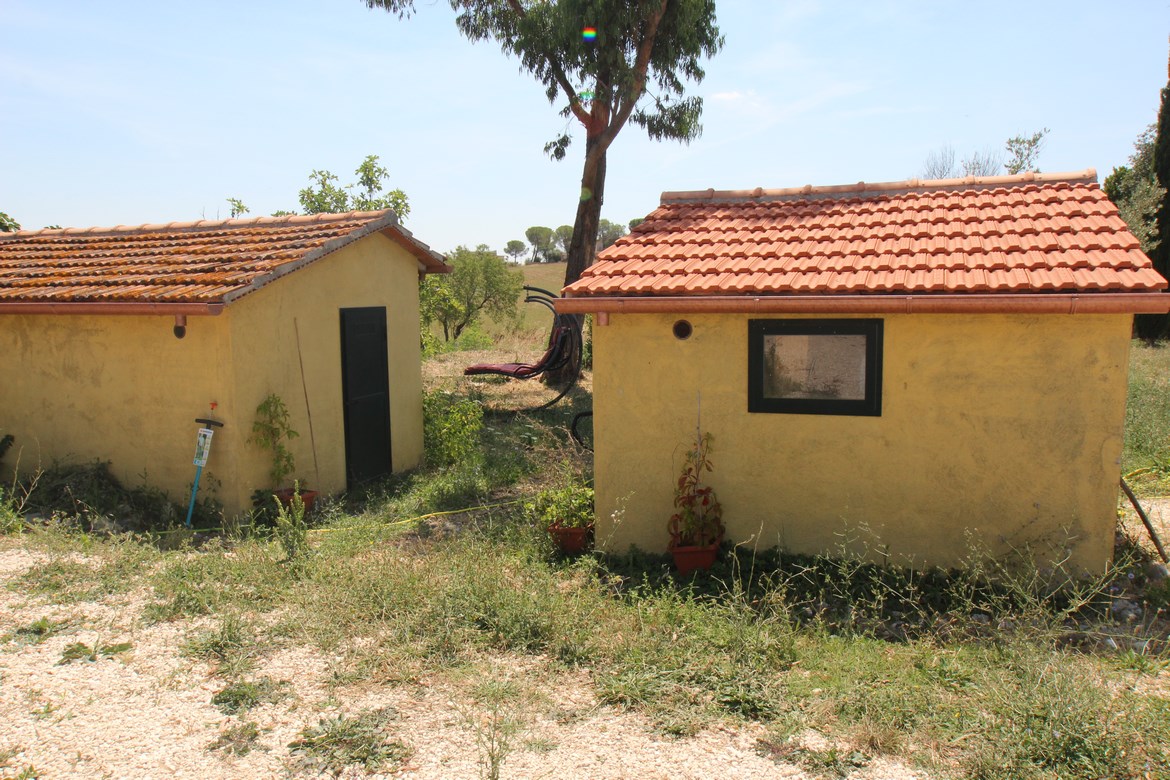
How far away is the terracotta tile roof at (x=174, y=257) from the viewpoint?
8117 millimetres

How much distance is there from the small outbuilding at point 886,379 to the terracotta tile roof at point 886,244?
0.09ft

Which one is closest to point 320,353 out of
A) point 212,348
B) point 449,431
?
point 212,348

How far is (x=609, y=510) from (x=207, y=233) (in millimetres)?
6899

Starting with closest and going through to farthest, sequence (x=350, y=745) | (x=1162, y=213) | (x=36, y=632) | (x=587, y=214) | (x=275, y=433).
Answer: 1. (x=350, y=745)
2. (x=36, y=632)
3. (x=275, y=433)
4. (x=587, y=214)
5. (x=1162, y=213)

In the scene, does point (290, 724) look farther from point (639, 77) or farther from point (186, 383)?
point (639, 77)

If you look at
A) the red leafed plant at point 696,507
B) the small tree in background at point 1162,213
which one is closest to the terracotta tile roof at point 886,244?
the red leafed plant at point 696,507

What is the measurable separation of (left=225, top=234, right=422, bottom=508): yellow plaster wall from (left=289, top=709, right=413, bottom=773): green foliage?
471cm

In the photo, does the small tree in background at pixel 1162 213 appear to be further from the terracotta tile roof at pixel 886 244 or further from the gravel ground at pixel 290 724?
the gravel ground at pixel 290 724

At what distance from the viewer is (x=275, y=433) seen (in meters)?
8.51

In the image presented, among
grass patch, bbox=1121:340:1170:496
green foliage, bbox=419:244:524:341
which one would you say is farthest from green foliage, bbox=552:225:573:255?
grass patch, bbox=1121:340:1170:496

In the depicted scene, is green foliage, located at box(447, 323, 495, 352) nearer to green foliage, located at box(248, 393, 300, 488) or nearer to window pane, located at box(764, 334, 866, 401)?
green foliage, located at box(248, 393, 300, 488)

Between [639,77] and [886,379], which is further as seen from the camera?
[639,77]

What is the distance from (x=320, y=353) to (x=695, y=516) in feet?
16.4

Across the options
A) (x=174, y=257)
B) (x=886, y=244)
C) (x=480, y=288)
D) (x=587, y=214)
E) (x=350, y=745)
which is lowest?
(x=350, y=745)
